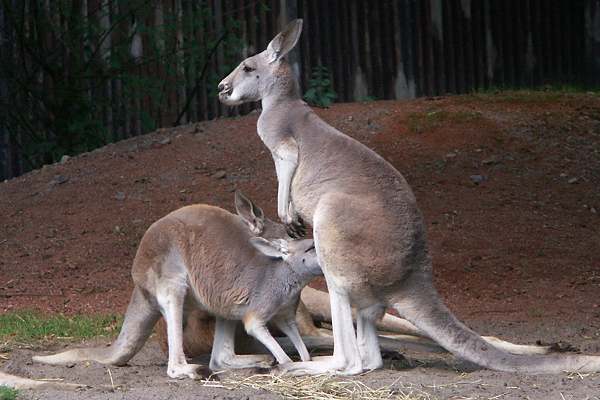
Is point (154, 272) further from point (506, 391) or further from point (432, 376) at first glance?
point (506, 391)

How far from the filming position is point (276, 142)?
7504mm

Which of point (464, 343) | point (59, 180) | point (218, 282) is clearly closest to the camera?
point (464, 343)

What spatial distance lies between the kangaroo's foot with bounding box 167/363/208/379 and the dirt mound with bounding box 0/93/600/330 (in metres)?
2.64

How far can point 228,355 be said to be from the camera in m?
7.50

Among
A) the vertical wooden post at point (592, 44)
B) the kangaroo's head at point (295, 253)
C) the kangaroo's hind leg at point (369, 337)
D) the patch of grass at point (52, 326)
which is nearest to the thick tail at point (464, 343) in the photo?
the kangaroo's hind leg at point (369, 337)

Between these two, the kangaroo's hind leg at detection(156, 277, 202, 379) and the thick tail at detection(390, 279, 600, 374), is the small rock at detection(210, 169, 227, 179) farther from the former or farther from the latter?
the thick tail at detection(390, 279, 600, 374)

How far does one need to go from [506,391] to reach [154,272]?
2.31m

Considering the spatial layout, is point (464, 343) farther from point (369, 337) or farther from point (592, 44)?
point (592, 44)

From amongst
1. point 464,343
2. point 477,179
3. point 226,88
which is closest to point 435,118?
point 477,179

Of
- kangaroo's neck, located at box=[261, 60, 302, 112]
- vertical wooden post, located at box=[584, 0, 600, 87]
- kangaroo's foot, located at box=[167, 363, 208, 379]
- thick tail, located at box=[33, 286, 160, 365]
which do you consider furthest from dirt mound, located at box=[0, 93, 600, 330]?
vertical wooden post, located at box=[584, 0, 600, 87]

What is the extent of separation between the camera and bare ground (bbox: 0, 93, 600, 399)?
9711mm

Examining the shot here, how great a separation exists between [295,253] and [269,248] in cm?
17

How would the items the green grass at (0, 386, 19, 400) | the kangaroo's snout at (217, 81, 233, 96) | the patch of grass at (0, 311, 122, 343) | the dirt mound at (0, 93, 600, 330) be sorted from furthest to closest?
1. the dirt mound at (0, 93, 600, 330)
2. the patch of grass at (0, 311, 122, 343)
3. the kangaroo's snout at (217, 81, 233, 96)
4. the green grass at (0, 386, 19, 400)

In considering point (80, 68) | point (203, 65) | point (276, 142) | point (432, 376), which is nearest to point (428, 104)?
point (203, 65)
